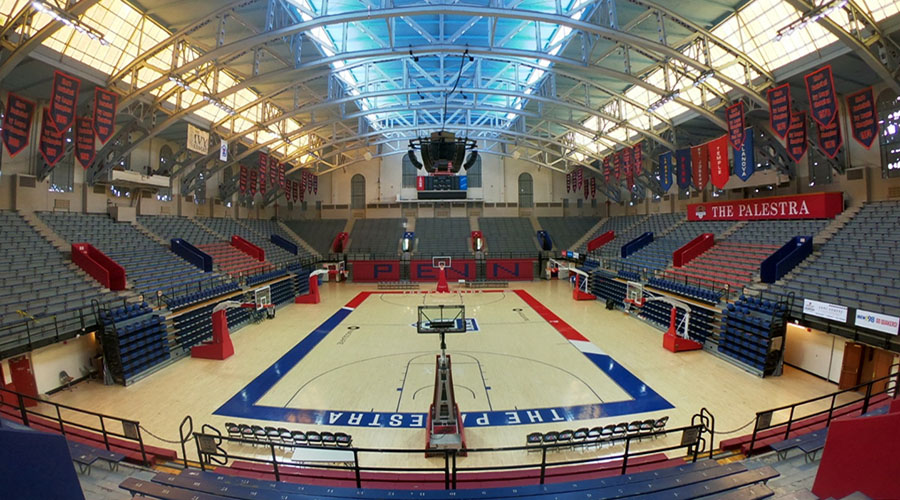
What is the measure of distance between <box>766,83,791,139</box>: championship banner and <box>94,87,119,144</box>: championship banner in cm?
2244

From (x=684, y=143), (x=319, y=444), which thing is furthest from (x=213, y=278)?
(x=684, y=143)

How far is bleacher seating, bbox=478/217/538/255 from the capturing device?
101 feet

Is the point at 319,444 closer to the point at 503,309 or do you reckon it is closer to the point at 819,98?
the point at 503,309

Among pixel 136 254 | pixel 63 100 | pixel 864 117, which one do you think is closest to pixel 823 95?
pixel 864 117

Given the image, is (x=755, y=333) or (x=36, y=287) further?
(x=755, y=333)

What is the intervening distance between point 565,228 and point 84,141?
30.4 metres

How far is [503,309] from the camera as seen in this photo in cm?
1928

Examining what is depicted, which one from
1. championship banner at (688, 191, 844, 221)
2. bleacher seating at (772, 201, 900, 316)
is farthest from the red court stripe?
championship banner at (688, 191, 844, 221)

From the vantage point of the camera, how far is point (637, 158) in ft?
70.9

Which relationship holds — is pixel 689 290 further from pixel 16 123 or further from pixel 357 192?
pixel 357 192

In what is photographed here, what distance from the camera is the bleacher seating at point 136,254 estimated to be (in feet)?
46.3

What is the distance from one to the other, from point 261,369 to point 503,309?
11526 millimetres

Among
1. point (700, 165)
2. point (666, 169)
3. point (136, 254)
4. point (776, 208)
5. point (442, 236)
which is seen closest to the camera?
point (136, 254)

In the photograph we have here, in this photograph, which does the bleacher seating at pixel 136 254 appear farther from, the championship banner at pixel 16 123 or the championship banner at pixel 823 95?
the championship banner at pixel 823 95
